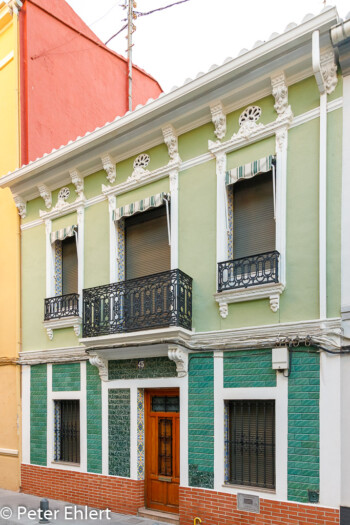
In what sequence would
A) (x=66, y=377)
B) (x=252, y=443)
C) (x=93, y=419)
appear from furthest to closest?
(x=66, y=377), (x=93, y=419), (x=252, y=443)

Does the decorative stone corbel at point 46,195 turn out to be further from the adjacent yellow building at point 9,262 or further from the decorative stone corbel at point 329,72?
the decorative stone corbel at point 329,72

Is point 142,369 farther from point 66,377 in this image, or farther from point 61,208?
point 61,208

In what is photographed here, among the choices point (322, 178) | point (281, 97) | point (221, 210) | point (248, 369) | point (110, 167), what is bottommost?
point (248, 369)

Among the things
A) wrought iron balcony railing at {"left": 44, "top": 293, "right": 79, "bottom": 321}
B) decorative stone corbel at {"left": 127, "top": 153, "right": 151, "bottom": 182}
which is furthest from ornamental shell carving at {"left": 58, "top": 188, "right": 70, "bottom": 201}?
wrought iron balcony railing at {"left": 44, "top": 293, "right": 79, "bottom": 321}

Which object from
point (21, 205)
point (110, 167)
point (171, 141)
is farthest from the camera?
point (21, 205)

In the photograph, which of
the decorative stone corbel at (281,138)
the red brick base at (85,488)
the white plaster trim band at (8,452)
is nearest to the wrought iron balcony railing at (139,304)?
the decorative stone corbel at (281,138)

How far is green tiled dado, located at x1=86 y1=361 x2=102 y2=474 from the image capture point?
9.80 m

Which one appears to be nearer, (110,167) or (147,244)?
(147,244)

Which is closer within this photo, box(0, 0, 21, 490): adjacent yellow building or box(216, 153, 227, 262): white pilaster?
box(216, 153, 227, 262): white pilaster

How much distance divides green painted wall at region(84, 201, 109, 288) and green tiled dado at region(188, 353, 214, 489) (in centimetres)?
284

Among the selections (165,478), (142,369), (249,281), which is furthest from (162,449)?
(249,281)

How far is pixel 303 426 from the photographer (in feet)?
23.3

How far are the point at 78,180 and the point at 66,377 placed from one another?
4298 mm

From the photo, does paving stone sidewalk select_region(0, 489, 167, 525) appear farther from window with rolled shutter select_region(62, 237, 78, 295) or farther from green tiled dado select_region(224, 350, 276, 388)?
window with rolled shutter select_region(62, 237, 78, 295)
